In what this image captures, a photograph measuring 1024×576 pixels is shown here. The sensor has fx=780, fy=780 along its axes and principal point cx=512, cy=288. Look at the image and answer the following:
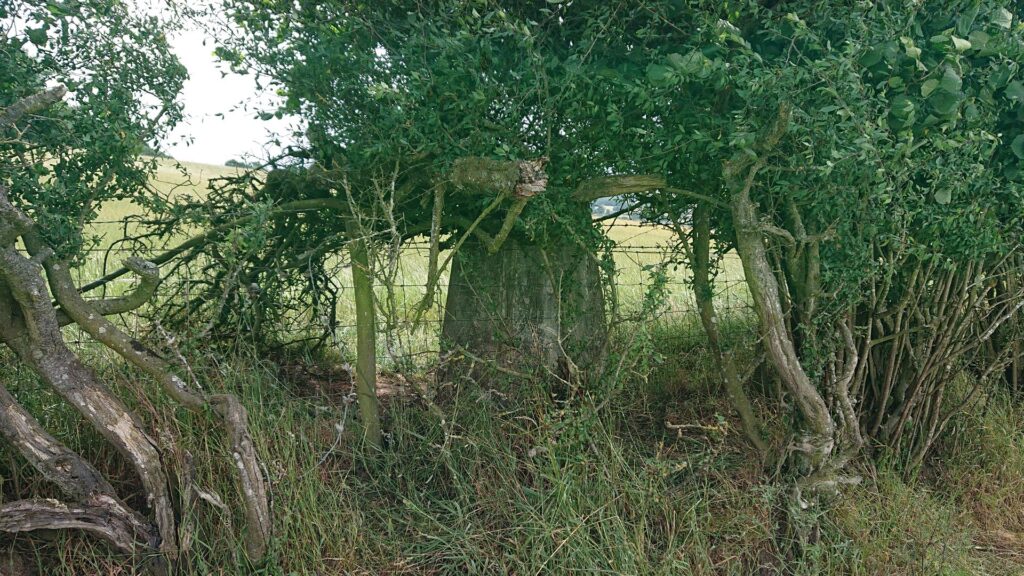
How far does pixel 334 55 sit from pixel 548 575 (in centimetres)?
242

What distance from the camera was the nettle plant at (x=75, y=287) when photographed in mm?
3084

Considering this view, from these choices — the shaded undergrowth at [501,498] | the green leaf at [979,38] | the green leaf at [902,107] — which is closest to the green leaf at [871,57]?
the green leaf at [902,107]

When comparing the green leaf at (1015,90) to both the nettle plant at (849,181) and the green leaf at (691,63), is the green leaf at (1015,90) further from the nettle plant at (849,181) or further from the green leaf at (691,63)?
the green leaf at (691,63)

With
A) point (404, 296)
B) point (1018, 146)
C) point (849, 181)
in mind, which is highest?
point (1018, 146)

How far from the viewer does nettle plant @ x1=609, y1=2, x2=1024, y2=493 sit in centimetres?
317

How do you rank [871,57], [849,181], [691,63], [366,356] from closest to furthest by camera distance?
[691,63]
[871,57]
[849,181]
[366,356]

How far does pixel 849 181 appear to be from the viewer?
3326 mm

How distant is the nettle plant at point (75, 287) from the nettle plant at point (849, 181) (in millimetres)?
2235

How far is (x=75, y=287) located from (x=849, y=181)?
3.34 meters

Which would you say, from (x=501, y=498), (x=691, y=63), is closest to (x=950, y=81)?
(x=691, y=63)

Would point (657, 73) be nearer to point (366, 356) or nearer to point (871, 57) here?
point (871, 57)

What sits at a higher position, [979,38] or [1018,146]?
[979,38]

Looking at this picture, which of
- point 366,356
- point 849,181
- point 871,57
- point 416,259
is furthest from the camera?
point 416,259

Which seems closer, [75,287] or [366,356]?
[75,287]
